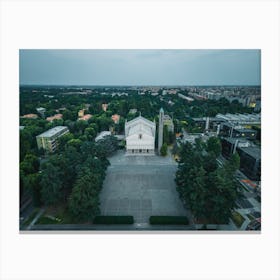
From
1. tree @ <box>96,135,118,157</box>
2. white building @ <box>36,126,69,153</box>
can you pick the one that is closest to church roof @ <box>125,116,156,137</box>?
tree @ <box>96,135,118,157</box>

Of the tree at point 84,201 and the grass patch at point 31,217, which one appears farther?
the grass patch at point 31,217

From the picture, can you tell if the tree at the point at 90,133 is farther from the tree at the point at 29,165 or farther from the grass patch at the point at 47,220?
the grass patch at the point at 47,220

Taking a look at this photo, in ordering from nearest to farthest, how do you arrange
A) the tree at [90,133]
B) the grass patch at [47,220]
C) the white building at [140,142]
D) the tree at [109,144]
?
the grass patch at [47,220]
the tree at [109,144]
the white building at [140,142]
the tree at [90,133]

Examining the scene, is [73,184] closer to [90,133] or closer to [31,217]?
[31,217]

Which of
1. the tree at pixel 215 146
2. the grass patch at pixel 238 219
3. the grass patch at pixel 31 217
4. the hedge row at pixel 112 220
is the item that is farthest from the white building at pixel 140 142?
the grass patch at pixel 31 217

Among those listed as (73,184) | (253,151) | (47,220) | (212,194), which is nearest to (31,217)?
(47,220)

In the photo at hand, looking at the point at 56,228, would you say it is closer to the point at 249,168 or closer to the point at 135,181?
the point at 135,181
